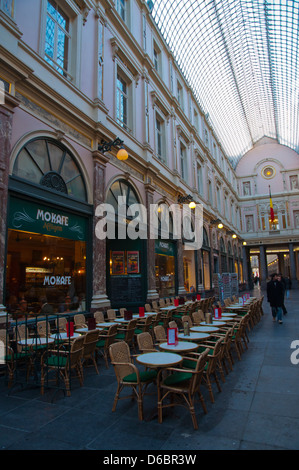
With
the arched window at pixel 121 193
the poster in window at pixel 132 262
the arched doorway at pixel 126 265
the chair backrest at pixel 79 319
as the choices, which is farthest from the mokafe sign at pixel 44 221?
the poster in window at pixel 132 262

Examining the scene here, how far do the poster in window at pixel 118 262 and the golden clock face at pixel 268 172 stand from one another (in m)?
36.8

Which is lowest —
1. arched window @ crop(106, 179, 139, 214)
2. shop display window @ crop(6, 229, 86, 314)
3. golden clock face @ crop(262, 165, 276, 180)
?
shop display window @ crop(6, 229, 86, 314)

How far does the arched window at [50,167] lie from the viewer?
23.7 feet

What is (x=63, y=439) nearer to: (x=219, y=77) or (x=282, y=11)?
(x=282, y=11)

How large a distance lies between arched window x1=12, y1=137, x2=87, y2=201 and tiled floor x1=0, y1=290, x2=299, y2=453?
4.64 m

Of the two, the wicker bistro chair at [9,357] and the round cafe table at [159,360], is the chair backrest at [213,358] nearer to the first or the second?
the round cafe table at [159,360]

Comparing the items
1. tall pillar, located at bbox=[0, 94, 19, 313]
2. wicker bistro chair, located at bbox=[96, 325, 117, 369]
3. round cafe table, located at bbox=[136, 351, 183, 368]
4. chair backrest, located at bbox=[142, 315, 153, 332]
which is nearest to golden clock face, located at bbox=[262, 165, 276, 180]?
chair backrest, located at bbox=[142, 315, 153, 332]

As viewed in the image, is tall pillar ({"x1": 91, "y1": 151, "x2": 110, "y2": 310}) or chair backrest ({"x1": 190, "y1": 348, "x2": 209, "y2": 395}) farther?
tall pillar ({"x1": 91, "y1": 151, "x2": 110, "y2": 310})

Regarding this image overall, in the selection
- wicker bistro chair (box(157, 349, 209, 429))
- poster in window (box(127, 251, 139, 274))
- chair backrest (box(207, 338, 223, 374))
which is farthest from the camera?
poster in window (box(127, 251, 139, 274))

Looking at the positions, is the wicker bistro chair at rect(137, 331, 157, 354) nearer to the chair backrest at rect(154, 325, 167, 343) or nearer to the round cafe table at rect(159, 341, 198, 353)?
the round cafe table at rect(159, 341, 198, 353)

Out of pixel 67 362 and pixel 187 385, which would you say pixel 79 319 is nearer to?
pixel 67 362

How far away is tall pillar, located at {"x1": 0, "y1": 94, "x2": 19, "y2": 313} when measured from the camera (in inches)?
239

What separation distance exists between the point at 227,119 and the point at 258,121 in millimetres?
9977
